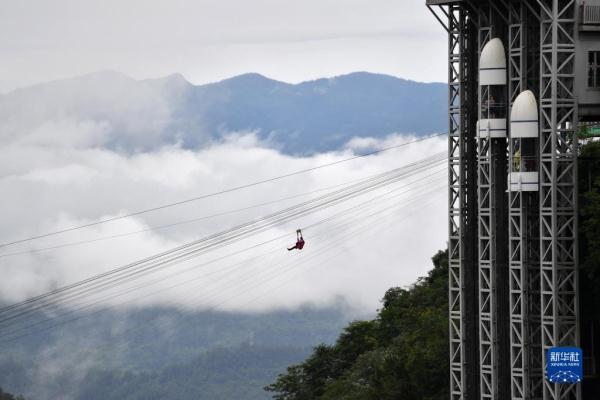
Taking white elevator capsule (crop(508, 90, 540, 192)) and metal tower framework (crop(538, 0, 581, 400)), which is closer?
metal tower framework (crop(538, 0, 581, 400))

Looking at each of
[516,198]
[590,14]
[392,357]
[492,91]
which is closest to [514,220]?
[516,198]

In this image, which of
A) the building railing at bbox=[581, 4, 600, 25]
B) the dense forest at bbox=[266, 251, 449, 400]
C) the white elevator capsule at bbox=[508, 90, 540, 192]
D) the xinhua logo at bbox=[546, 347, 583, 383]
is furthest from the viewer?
the dense forest at bbox=[266, 251, 449, 400]

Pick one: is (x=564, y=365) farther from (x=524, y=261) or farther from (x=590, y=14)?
(x=590, y=14)

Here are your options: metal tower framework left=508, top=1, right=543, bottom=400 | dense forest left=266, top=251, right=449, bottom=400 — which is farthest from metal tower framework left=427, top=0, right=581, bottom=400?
dense forest left=266, top=251, right=449, bottom=400

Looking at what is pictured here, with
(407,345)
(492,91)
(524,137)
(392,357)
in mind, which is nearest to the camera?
(524,137)

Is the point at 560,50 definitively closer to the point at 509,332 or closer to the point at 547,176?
the point at 547,176

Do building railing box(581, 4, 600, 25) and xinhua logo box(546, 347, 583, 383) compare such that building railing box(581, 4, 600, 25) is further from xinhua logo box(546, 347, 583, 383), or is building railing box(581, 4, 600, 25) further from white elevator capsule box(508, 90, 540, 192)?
xinhua logo box(546, 347, 583, 383)
